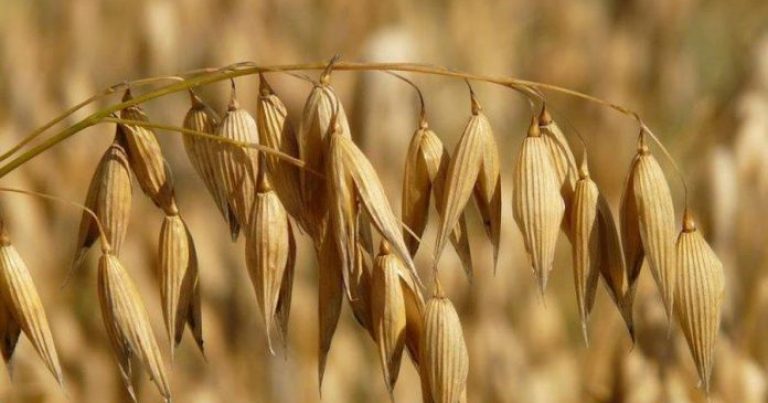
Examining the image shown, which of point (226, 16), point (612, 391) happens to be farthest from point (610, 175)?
point (612, 391)

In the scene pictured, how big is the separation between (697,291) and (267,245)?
27 centimetres

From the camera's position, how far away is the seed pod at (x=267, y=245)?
0.80 metres

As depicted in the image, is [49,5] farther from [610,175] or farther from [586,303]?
[586,303]

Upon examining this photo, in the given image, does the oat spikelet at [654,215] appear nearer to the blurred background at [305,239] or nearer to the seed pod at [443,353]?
the seed pod at [443,353]

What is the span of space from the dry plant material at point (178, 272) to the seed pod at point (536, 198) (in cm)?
21

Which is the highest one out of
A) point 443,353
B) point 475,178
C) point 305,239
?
point 475,178

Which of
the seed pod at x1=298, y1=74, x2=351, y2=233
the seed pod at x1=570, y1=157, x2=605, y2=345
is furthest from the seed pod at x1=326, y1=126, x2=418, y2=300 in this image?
the seed pod at x1=570, y1=157, x2=605, y2=345

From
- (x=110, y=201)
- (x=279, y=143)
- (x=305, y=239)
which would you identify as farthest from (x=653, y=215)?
(x=305, y=239)

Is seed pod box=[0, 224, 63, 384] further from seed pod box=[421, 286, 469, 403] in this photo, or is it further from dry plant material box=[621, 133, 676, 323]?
dry plant material box=[621, 133, 676, 323]

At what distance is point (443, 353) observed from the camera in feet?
2.68

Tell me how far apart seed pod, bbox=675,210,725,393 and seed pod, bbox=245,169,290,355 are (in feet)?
0.83

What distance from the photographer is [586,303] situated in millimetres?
818

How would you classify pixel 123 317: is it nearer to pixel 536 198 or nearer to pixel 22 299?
pixel 22 299

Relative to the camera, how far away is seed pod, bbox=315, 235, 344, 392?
2.72ft
